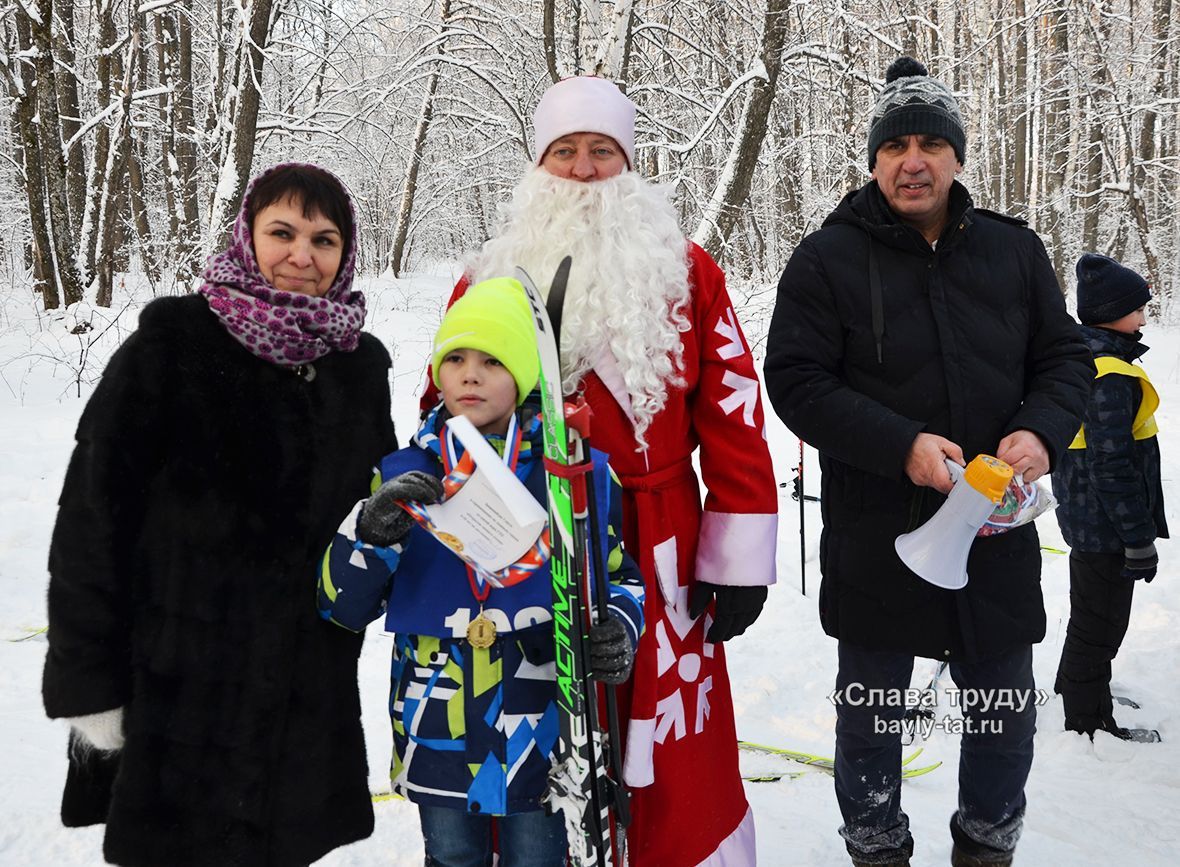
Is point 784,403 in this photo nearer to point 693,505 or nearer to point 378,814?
point 693,505

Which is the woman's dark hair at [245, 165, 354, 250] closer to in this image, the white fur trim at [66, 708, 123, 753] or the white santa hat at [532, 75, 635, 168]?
the white santa hat at [532, 75, 635, 168]

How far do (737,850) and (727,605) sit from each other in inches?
26.9

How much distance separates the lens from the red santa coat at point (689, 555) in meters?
2.25

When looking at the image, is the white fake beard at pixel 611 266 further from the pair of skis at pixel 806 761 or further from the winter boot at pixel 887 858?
the pair of skis at pixel 806 761

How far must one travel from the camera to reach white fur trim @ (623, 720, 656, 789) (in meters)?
2.20

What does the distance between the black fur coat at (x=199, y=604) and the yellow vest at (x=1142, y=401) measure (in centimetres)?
316

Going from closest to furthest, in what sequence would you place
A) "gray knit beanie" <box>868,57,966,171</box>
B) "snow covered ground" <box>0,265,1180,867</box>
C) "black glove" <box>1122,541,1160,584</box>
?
"gray knit beanie" <box>868,57,966,171</box>
"snow covered ground" <box>0,265,1180,867</box>
"black glove" <box>1122,541,1160,584</box>

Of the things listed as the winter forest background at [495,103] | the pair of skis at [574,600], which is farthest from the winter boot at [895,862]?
the winter forest background at [495,103]

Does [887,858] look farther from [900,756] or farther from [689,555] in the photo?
[689,555]

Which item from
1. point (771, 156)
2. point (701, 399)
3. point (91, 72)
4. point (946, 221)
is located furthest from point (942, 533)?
point (91, 72)

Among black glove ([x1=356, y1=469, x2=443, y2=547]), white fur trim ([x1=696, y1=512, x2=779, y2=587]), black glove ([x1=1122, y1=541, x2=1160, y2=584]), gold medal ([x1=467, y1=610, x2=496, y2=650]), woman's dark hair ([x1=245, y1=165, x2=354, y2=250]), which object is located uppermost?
woman's dark hair ([x1=245, y1=165, x2=354, y2=250])

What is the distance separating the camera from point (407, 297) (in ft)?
50.1

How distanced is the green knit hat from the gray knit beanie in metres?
1.24

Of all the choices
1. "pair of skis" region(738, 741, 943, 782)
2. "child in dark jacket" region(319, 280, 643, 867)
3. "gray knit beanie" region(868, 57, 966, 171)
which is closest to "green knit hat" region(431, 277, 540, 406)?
"child in dark jacket" region(319, 280, 643, 867)
